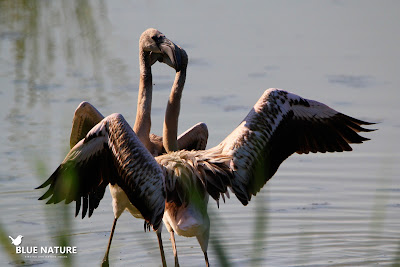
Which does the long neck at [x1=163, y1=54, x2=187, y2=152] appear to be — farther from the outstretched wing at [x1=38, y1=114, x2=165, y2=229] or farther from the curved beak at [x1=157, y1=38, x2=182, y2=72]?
the outstretched wing at [x1=38, y1=114, x2=165, y2=229]

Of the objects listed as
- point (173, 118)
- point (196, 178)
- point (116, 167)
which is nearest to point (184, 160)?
point (196, 178)

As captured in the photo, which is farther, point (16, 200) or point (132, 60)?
point (132, 60)

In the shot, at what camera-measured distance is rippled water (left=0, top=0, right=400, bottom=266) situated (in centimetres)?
848

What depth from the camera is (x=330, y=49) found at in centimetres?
1390

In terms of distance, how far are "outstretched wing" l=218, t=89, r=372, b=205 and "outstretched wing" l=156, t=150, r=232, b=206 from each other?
5.6 inches

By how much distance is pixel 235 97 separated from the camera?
12.0 m

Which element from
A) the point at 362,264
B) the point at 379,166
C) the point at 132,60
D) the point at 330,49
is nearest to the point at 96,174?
the point at 362,264

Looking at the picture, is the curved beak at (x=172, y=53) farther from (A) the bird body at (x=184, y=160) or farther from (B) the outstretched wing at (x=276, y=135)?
(B) the outstretched wing at (x=276, y=135)

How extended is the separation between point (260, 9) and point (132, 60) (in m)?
3.90

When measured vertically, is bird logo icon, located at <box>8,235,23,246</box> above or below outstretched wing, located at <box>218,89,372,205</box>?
below

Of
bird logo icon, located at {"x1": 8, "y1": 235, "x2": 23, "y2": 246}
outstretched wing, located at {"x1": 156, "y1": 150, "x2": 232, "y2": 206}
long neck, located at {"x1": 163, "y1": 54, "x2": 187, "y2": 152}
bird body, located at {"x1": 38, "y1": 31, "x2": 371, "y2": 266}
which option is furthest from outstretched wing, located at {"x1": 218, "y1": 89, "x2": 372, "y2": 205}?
bird logo icon, located at {"x1": 8, "y1": 235, "x2": 23, "y2": 246}

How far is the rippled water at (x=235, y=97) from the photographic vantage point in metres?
8.48

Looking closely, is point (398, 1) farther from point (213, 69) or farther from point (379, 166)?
point (379, 166)

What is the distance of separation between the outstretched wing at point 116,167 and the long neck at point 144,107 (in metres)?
1.03
